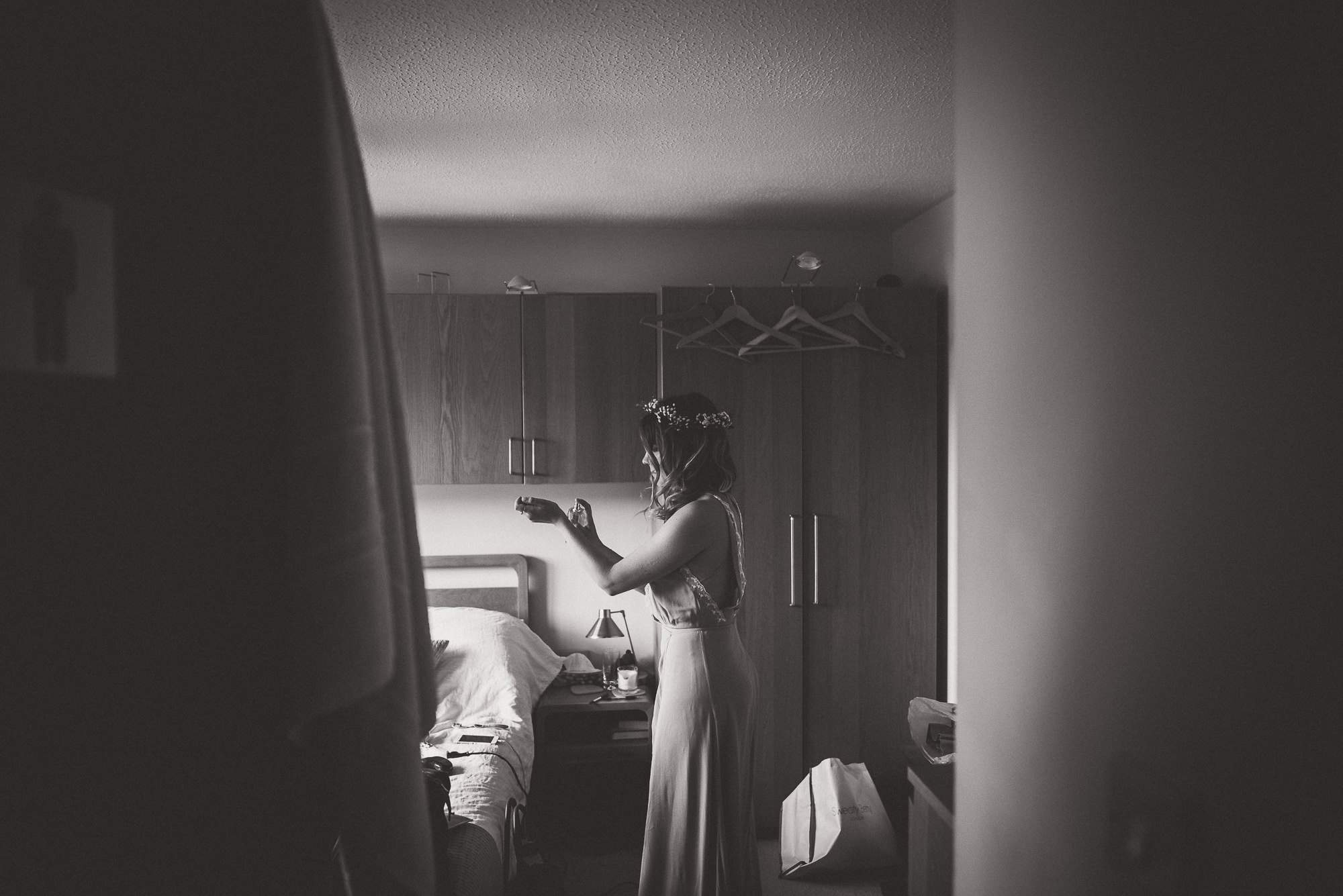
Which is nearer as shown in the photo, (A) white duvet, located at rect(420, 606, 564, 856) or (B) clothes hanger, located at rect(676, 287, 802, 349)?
(A) white duvet, located at rect(420, 606, 564, 856)

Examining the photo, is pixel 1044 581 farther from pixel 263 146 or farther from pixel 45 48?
pixel 45 48

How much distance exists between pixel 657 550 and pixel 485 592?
1.80m

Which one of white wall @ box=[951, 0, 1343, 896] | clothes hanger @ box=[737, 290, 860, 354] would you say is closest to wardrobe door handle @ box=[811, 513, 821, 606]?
clothes hanger @ box=[737, 290, 860, 354]

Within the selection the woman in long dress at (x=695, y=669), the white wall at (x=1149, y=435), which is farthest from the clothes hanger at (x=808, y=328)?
the white wall at (x=1149, y=435)

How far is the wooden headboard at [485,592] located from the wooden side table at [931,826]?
7.26 ft

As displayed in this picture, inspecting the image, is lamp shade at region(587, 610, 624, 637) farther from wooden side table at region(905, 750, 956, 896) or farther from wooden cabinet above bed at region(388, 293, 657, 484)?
wooden side table at region(905, 750, 956, 896)

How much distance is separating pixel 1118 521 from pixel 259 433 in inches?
26.3

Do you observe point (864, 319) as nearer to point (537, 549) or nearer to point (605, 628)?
point (605, 628)

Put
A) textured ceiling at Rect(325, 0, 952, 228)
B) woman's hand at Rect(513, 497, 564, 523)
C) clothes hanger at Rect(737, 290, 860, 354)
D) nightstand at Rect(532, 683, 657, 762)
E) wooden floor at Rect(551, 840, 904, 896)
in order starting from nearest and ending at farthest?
textured ceiling at Rect(325, 0, 952, 228), woman's hand at Rect(513, 497, 564, 523), wooden floor at Rect(551, 840, 904, 896), nightstand at Rect(532, 683, 657, 762), clothes hanger at Rect(737, 290, 860, 354)

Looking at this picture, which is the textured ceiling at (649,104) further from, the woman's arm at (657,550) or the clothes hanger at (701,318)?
the woman's arm at (657,550)

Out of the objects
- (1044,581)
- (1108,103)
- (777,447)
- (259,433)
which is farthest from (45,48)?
(777,447)

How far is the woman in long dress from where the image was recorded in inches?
86.9

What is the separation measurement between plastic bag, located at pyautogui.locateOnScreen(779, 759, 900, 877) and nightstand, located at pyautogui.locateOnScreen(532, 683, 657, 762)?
63cm

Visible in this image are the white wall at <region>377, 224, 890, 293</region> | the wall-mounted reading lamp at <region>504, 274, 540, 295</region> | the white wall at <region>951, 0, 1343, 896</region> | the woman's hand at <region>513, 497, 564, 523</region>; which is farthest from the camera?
the white wall at <region>377, 224, 890, 293</region>
